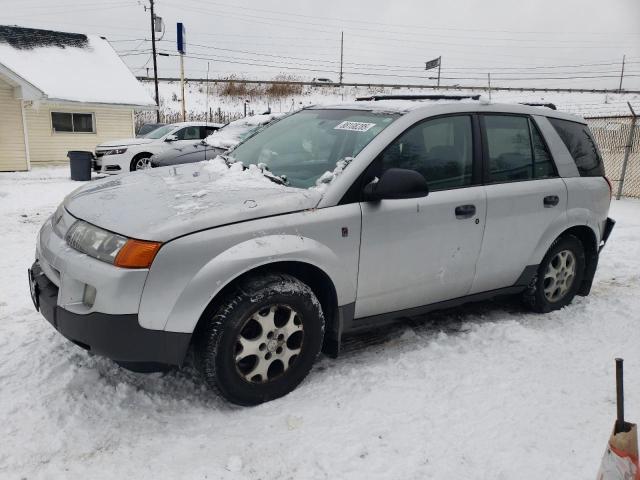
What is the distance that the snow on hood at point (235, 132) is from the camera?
9945 millimetres

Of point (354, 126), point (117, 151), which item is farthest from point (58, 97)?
point (354, 126)

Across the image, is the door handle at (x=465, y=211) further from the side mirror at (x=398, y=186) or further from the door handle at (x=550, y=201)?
the door handle at (x=550, y=201)

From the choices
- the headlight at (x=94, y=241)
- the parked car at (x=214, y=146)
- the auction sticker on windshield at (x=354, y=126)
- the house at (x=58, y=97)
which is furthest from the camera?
the house at (x=58, y=97)

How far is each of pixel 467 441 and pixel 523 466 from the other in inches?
11.2

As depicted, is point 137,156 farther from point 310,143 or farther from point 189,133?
point 310,143

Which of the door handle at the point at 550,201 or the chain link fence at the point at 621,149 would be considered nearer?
the door handle at the point at 550,201

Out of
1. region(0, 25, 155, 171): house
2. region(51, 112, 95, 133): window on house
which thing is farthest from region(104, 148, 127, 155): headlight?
region(51, 112, 95, 133): window on house

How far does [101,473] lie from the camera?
7.81 feet

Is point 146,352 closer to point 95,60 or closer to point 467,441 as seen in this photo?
point 467,441

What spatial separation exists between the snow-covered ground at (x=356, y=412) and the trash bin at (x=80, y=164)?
10.4 metres

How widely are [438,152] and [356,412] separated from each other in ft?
5.96

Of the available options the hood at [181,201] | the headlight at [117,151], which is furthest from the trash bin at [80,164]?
the hood at [181,201]

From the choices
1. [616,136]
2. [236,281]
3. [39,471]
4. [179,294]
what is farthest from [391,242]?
[616,136]

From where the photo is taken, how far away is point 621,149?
11.8 metres
